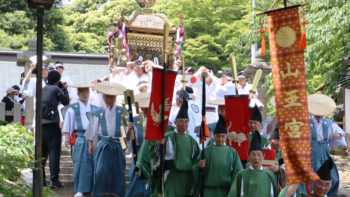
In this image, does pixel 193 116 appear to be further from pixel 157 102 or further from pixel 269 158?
pixel 157 102

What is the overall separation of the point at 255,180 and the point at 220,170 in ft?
2.71

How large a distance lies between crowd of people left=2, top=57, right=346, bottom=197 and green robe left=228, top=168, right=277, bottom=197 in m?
0.01

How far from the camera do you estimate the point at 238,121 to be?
848 cm

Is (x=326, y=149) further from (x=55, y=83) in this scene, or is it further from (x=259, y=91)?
(x=55, y=83)

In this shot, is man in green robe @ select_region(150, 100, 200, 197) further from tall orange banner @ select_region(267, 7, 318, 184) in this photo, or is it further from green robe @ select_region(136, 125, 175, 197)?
tall orange banner @ select_region(267, 7, 318, 184)

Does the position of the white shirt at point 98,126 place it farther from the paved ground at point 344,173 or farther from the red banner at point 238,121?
the paved ground at point 344,173

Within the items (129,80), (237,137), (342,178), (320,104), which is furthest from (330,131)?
(129,80)

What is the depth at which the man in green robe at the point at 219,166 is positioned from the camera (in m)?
8.02

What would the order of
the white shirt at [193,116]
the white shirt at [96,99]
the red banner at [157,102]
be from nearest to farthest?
the red banner at [157,102]
the white shirt at [193,116]
the white shirt at [96,99]

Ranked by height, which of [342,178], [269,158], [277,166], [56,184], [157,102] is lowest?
[342,178]

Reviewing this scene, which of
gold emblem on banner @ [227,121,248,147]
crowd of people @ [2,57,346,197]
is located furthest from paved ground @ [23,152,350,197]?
gold emblem on banner @ [227,121,248,147]

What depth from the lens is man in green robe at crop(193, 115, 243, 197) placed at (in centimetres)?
802

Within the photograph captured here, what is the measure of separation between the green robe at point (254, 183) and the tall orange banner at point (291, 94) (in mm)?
1635

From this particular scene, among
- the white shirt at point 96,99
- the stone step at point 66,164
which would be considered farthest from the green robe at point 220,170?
the white shirt at point 96,99
